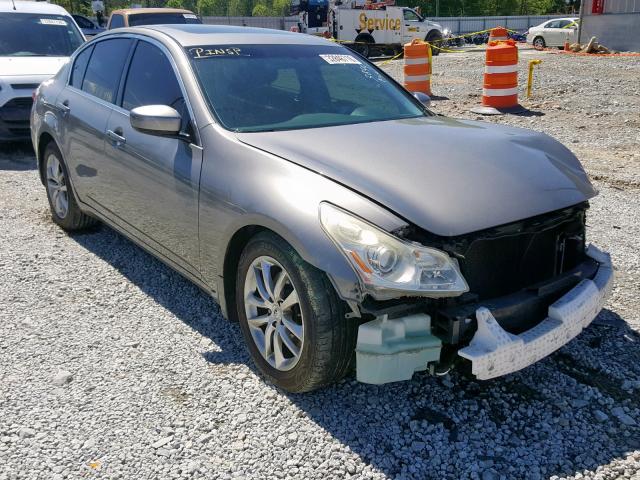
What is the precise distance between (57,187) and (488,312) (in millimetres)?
4241

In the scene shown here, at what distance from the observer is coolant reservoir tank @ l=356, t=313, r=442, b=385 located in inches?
107

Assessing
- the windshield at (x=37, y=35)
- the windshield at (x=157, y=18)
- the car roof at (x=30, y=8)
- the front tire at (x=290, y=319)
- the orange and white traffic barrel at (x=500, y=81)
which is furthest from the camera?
the windshield at (x=157, y=18)

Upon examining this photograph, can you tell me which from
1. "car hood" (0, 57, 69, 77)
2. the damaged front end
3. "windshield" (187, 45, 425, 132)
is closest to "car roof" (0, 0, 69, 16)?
"car hood" (0, 57, 69, 77)

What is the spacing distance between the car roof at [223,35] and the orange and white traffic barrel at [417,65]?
8539 millimetres

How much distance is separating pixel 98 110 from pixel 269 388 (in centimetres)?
254

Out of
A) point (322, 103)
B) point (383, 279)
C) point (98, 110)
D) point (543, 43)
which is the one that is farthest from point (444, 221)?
point (543, 43)

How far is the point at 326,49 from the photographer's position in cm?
451

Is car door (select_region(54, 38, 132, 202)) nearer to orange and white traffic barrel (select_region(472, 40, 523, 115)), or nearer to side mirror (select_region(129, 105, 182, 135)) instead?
side mirror (select_region(129, 105, 182, 135))

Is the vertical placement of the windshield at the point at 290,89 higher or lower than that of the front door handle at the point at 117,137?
higher

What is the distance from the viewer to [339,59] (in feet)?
14.6

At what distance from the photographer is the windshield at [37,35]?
9.52 metres

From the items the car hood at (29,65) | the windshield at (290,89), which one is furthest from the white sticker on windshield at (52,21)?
the windshield at (290,89)

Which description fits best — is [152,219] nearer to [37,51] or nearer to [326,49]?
[326,49]

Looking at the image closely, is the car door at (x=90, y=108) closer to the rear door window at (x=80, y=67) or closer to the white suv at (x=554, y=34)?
the rear door window at (x=80, y=67)
